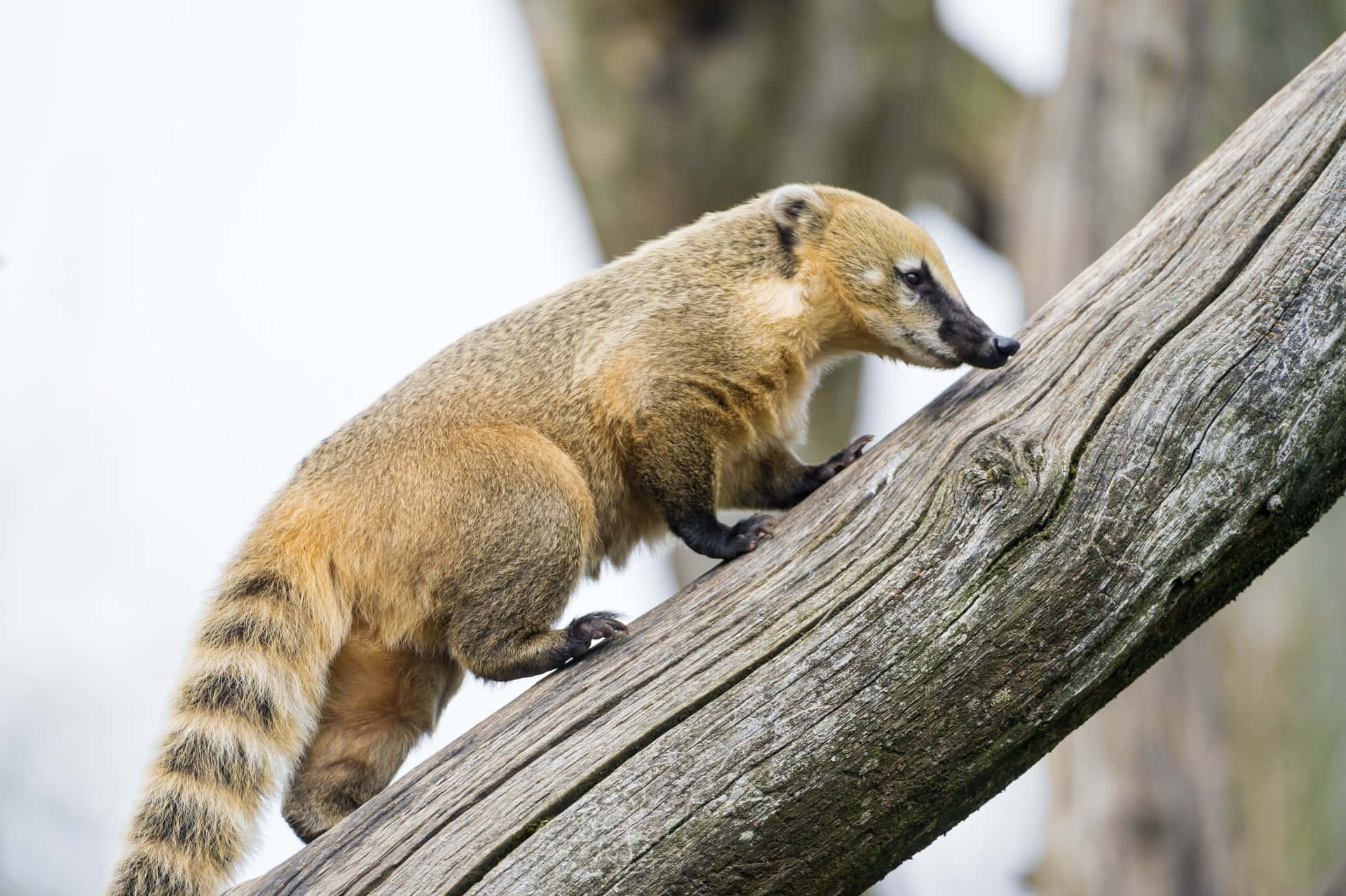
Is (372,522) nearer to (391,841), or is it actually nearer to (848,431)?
(391,841)

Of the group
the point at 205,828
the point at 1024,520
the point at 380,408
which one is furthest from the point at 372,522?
the point at 1024,520

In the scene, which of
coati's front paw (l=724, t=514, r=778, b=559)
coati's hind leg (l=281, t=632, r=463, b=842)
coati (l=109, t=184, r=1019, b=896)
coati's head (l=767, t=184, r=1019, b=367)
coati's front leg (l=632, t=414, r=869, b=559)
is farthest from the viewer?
coati's head (l=767, t=184, r=1019, b=367)

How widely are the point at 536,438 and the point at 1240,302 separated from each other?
114 inches

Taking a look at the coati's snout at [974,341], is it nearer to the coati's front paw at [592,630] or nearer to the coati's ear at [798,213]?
the coati's ear at [798,213]

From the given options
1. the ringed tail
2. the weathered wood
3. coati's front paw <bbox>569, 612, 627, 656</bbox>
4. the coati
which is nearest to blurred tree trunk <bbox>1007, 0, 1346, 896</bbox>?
the coati

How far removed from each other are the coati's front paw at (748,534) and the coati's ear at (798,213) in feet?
5.75

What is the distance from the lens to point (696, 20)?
12.5 m

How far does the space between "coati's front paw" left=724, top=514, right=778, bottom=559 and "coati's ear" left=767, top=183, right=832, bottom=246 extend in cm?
175

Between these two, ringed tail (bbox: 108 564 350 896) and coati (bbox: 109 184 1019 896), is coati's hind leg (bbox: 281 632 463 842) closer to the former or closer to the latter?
coati (bbox: 109 184 1019 896)

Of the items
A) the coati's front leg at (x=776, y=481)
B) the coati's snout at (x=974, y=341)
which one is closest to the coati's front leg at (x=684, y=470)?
the coati's front leg at (x=776, y=481)

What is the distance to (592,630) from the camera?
4.69 m

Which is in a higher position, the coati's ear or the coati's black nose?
the coati's ear

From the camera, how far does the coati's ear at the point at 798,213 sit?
6.04m

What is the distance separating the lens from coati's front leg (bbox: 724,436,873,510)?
227 inches
